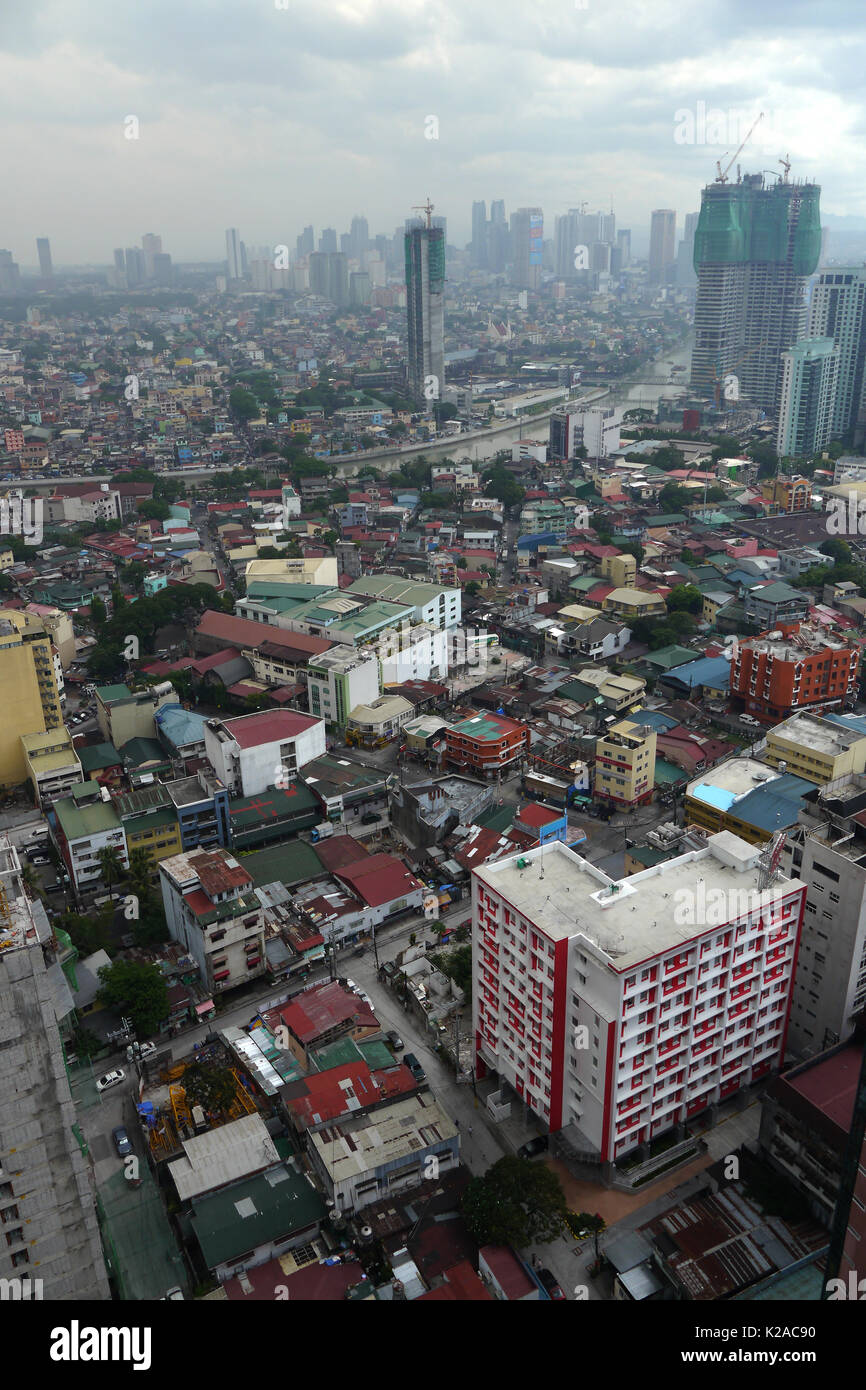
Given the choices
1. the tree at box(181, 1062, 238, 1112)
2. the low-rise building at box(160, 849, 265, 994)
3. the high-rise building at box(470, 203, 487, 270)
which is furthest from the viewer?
the high-rise building at box(470, 203, 487, 270)

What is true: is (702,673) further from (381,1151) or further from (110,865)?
(381,1151)

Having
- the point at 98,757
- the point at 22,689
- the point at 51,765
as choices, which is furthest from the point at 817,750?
the point at 22,689

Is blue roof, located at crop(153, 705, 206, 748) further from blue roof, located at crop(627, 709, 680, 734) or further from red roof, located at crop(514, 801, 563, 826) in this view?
blue roof, located at crop(627, 709, 680, 734)

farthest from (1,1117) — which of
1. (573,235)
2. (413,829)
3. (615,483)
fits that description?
(573,235)

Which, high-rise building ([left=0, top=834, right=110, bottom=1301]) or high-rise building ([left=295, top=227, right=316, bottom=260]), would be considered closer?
high-rise building ([left=0, top=834, right=110, bottom=1301])

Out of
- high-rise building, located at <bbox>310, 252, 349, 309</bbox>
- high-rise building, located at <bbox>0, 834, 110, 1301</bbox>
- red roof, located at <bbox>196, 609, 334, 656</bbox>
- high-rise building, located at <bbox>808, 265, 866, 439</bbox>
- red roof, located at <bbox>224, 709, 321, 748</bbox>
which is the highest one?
high-rise building, located at <bbox>310, 252, 349, 309</bbox>

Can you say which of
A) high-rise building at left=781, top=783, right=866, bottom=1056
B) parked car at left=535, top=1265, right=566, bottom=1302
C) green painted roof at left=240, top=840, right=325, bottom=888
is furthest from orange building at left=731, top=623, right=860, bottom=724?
parked car at left=535, top=1265, right=566, bottom=1302
